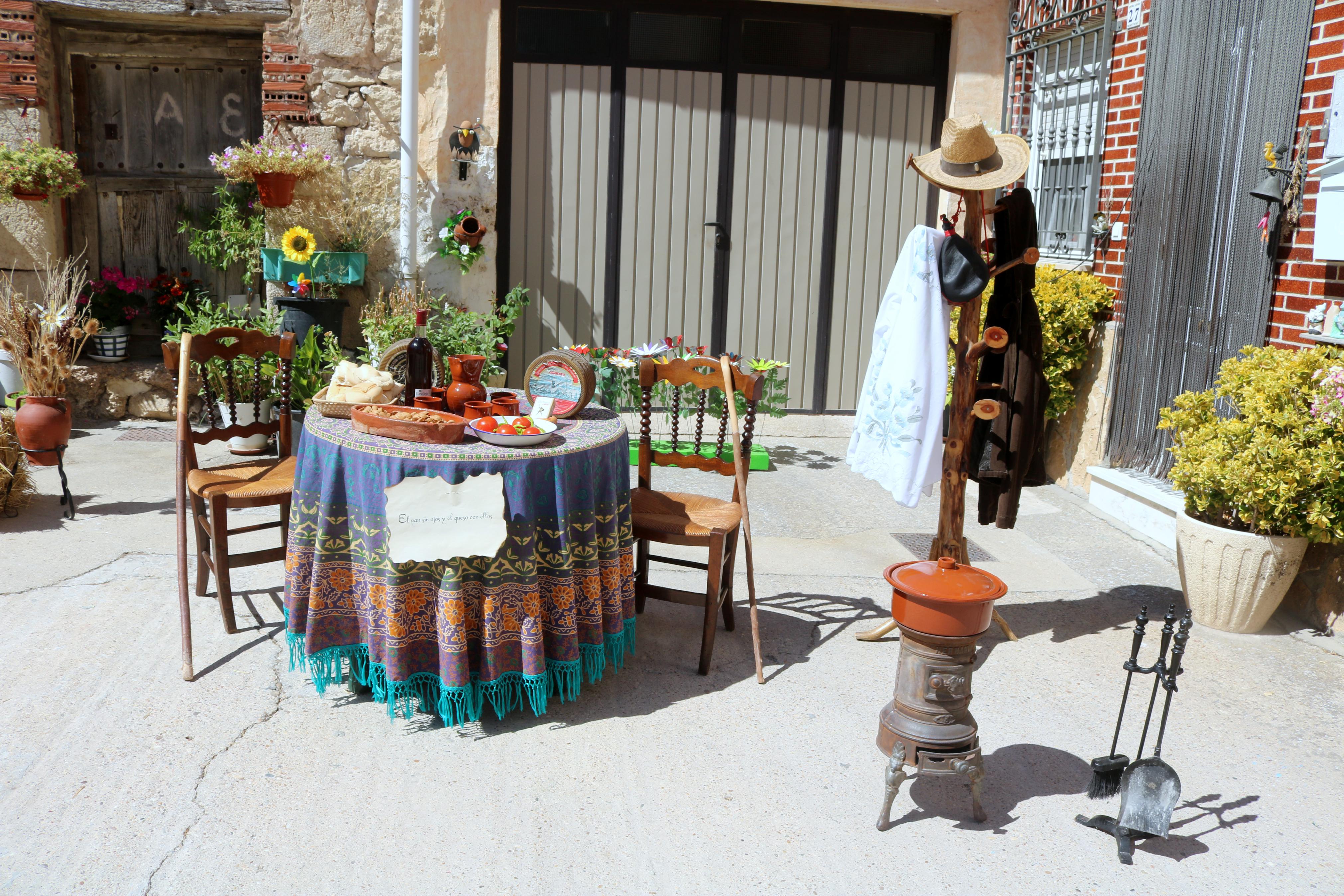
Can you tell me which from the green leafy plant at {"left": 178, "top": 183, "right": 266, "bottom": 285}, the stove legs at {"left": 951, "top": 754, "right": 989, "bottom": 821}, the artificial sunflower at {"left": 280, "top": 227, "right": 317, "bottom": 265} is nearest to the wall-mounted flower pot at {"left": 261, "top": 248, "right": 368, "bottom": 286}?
the artificial sunflower at {"left": 280, "top": 227, "right": 317, "bottom": 265}

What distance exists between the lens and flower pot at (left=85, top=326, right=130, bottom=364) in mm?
7168

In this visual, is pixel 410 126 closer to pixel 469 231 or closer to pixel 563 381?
pixel 469 231

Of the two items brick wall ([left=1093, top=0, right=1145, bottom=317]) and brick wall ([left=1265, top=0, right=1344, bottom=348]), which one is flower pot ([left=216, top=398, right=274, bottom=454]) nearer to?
brick wall ([left=1093, top=0, right=1145, bottom=317])

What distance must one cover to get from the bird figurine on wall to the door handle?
5.42ft

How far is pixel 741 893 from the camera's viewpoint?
2611 millimetres

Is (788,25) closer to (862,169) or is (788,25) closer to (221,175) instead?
(862,169)

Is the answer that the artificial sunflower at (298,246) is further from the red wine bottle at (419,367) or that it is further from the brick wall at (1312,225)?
the brick wall at (1312,225)

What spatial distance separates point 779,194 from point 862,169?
0.62 m

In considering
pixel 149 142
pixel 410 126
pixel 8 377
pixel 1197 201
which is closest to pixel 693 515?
pixel 1197 201

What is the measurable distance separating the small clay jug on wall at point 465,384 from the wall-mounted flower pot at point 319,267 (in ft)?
11.3

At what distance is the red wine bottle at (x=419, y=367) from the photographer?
3750 mm

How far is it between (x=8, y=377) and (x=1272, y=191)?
7.08 meters

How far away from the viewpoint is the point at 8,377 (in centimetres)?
671

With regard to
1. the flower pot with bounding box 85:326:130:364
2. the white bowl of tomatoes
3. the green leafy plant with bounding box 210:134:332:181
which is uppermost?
the green leafy plant with bounding box 210:134:332:181
